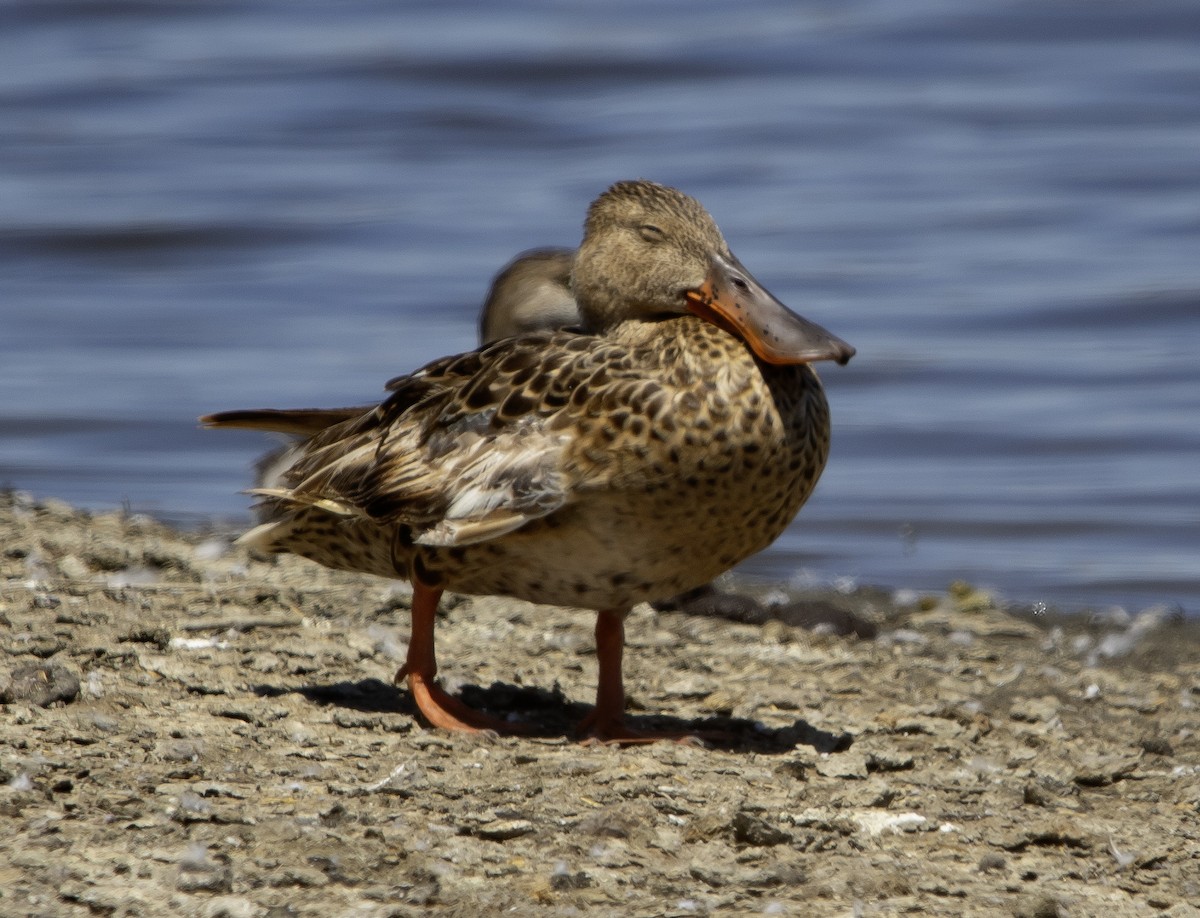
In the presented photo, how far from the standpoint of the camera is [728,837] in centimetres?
423

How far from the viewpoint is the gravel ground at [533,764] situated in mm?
3869

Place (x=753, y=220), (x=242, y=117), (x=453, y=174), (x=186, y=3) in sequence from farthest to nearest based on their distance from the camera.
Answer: (x=186, y=3) < (x=242, y=117) < (x=453, y=174) < (x=753, y=220)

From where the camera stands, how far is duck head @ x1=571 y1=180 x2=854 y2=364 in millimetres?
5055

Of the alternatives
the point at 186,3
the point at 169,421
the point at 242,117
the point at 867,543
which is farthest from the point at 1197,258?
the point at 186,3

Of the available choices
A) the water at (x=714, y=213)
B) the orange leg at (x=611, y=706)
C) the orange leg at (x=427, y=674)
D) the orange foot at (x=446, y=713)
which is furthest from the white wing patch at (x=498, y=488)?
the water at (x=714, y=213)

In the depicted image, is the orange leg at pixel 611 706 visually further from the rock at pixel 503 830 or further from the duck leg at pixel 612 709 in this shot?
the rock at pixel 503 830

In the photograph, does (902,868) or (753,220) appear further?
(753,220)

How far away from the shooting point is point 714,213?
14969mm

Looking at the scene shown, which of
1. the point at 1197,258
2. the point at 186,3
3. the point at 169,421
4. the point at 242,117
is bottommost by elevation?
the point at 169,421

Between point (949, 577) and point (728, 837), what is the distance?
184 inches

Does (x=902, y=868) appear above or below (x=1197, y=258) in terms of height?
below

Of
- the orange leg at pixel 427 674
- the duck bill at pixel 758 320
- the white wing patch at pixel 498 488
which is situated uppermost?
the duck bill at pixel 758 320

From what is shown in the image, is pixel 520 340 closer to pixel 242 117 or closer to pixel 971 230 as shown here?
pixel 971 230

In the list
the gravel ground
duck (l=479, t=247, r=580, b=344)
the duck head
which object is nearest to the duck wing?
the duck head
